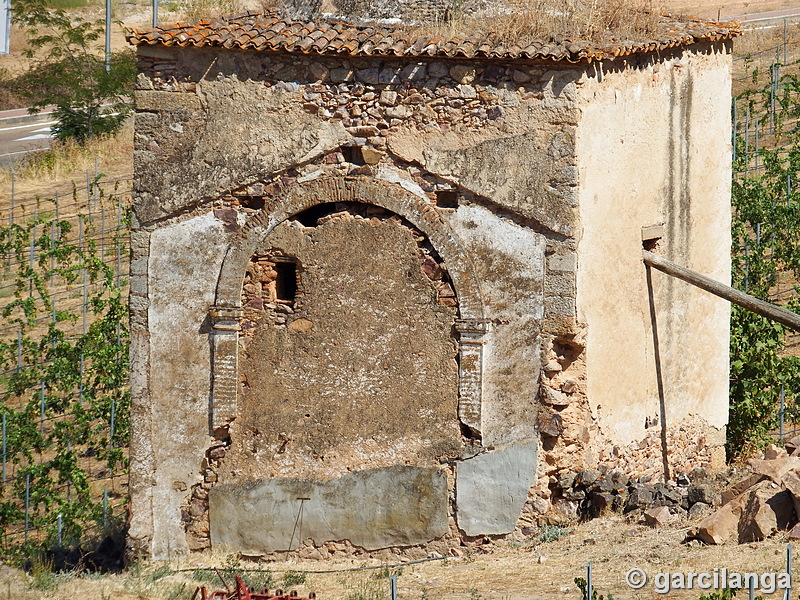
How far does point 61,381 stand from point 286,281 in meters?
7.51

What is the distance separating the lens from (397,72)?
10109 millimetres

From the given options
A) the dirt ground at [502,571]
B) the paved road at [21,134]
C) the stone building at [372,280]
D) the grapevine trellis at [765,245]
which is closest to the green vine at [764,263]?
the grapevine trellis at [765,245]

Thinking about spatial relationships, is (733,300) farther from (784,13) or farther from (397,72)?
(784,13)

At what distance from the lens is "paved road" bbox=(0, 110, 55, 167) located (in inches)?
1065

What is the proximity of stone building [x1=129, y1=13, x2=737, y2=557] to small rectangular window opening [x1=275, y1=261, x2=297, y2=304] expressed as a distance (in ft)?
0.06

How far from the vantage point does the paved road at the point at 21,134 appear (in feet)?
88.7

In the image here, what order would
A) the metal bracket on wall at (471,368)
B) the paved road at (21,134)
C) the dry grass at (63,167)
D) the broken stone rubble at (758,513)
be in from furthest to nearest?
the paved road at (21,134), the dry grass at (63,167), the metal bracket on wall at (471,368), the broken stone rubble at (758,513)

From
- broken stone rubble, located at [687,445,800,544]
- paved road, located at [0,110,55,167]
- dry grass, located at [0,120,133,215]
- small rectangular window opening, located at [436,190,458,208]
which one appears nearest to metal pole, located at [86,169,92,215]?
dry grass, located at [0,120,133,215]

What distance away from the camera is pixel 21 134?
29.8 m

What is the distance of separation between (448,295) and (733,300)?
2.58 meters

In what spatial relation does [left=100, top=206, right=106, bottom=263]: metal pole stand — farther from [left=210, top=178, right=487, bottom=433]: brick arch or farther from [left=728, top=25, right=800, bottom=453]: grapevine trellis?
[left=210, top=178, right=487, bottom=433]: brick arch

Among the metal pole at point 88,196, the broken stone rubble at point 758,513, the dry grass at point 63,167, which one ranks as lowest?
the broken stone rubble at point 758,513

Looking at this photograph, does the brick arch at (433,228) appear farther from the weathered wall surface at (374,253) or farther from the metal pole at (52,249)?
the metal pole at (52,249)

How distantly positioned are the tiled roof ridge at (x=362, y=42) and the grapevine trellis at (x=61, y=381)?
573 centimetres
